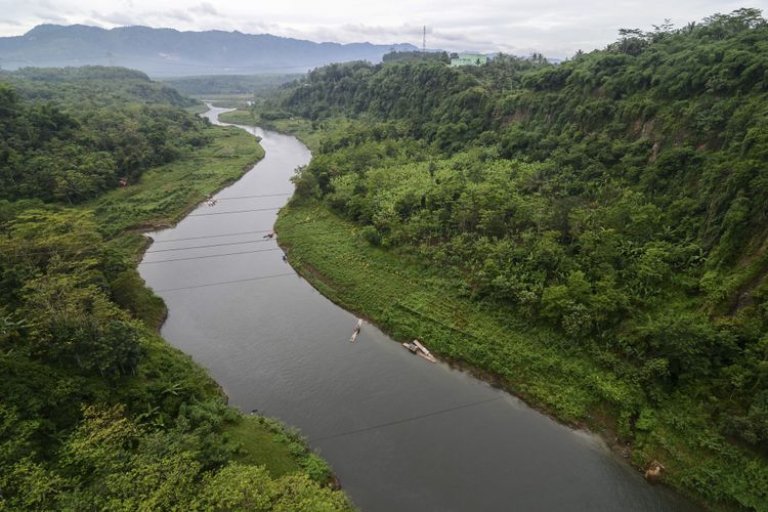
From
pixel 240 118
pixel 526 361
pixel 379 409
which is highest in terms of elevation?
pixel 240 118

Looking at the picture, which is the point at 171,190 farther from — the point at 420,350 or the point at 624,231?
the point at 624,231

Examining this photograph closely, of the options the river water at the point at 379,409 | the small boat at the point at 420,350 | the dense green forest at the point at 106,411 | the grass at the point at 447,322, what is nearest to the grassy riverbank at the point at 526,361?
the grass at the point at 447,322

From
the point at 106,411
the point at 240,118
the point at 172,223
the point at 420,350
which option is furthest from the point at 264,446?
the point at 240,118

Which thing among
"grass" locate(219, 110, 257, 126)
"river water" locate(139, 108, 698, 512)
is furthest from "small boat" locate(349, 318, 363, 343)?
"grass" locate(219, 110, 257, 126)

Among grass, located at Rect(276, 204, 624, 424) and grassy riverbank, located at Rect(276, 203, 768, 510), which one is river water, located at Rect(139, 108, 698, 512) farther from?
grass, located at Rect(276, 204, 624, 424)

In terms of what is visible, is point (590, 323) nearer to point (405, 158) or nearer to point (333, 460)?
point (333, 460)

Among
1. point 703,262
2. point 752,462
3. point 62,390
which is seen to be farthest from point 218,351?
point 703,262
